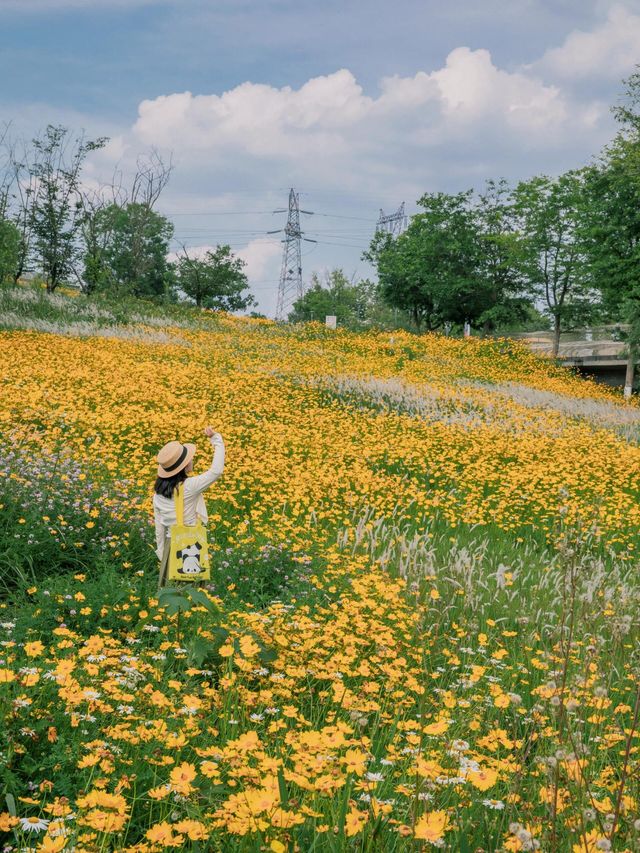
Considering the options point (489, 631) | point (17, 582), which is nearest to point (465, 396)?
point (489, 631)

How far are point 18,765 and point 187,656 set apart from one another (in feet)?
4.01

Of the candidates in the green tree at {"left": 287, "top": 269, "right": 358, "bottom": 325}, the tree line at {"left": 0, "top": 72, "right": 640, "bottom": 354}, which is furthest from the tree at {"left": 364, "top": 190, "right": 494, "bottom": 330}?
the green tree at {"left": 287, "top": 269, "right": 358, "bottom": 325}

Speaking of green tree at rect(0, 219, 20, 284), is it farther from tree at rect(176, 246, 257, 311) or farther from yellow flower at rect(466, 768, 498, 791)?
yellow flower at rect(466, 768, 498, 791)

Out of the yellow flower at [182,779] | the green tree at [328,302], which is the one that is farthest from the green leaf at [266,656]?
the green tree at [328,302]

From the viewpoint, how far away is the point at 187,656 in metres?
3.80

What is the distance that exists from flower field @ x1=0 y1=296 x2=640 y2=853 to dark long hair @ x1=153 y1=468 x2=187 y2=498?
674 mm

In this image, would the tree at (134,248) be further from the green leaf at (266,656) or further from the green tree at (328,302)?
the green leaf at (266,656)

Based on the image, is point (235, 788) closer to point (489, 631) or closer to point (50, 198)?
point (489, 631)

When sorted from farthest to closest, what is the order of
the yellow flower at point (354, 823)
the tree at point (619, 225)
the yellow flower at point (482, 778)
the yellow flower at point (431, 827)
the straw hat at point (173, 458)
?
1. the tree at point (619, 225)
2. the straw hat at point (173, 458)
3. the yellow flower at point (482, 778)
4. the yellow flower at point (354, 823)
5. the yellow flower at point (431, 827)

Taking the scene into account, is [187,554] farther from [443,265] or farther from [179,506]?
[443,265]

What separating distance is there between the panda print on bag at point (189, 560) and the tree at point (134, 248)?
3377cm

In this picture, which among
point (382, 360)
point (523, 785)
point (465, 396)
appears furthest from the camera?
point (382, 360)

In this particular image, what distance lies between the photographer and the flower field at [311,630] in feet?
7.74

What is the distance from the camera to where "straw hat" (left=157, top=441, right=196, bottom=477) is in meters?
5.20
